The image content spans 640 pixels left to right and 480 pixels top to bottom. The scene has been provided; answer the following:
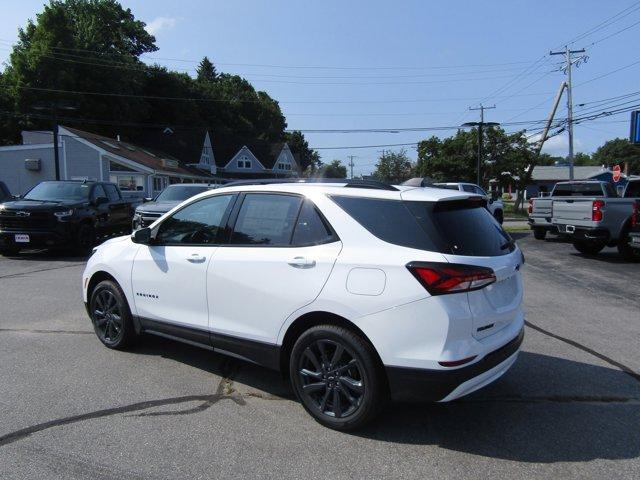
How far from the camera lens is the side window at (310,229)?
12.5 ft

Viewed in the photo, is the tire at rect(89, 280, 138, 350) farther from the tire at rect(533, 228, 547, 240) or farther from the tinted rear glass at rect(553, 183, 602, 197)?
the tire at rect(533, 228, 547, 240)

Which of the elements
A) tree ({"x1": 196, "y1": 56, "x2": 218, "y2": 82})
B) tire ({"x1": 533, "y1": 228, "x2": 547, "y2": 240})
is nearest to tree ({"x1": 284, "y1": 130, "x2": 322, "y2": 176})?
tree ({"x1": 196, "y1": 56, "x2": 218, "y2": 82})

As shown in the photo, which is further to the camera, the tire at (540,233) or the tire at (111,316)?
the tire at (540,233)

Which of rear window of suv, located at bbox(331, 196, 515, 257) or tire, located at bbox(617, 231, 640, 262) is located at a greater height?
rear window of suv, located at bbox(331, 196, 515, 257)

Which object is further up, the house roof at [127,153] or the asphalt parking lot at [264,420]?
the house roof at [127,153]

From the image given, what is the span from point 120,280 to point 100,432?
1.88 m

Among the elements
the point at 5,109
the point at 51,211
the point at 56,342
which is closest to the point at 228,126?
the point at 5,109

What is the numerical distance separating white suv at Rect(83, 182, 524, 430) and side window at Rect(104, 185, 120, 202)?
443 inches

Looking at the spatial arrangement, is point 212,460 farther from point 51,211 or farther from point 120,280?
point 51,211

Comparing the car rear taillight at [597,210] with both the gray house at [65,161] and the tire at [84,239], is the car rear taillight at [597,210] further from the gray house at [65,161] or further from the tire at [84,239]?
the gray house at [65,161]

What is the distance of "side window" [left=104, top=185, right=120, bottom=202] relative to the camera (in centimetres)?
1489

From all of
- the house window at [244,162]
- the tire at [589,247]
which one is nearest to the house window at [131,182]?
the house window at [244,162]

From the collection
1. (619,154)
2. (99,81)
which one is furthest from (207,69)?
(619,154)

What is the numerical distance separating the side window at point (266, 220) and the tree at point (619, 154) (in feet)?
365
